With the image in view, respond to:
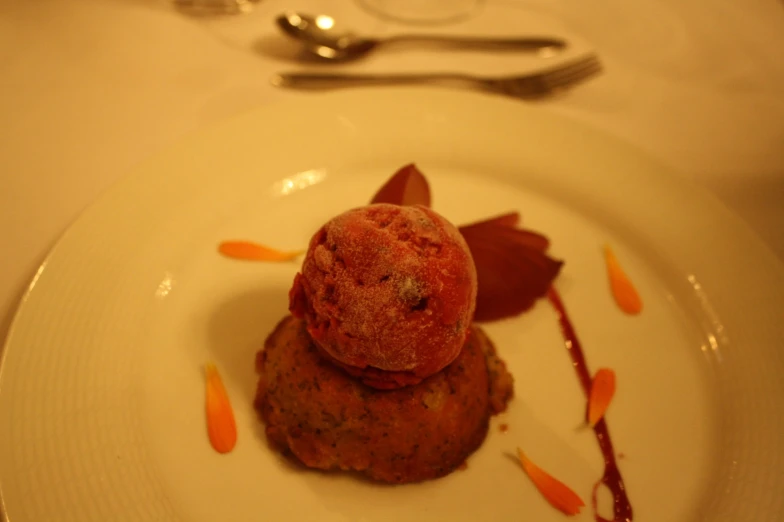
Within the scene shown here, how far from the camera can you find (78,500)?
1036 mm

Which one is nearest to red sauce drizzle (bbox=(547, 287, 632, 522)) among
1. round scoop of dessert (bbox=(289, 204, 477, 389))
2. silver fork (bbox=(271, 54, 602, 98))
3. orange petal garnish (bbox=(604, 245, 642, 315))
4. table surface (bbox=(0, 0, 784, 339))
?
orange petal garnish (bbox=(604, 245, 642, 315))

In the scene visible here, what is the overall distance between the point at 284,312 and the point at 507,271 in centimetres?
60

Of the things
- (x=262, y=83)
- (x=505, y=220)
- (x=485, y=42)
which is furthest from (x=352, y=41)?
(x=505, y=220)

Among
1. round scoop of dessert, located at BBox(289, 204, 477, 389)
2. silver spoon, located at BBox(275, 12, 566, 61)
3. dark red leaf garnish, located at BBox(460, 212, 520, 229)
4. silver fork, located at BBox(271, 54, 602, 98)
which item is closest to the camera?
round scoop of dessert, located at BBox(289, 204, 477, 389)

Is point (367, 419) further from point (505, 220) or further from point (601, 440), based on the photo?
point (505, 220)

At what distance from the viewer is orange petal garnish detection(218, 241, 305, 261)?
5.23ft

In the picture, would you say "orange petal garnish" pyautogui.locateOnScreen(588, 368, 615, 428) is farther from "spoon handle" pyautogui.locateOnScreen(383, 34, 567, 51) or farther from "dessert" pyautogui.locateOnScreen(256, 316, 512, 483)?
"spoon handle" pyautogui.locateOnScreen(383, 34, 567, 51)

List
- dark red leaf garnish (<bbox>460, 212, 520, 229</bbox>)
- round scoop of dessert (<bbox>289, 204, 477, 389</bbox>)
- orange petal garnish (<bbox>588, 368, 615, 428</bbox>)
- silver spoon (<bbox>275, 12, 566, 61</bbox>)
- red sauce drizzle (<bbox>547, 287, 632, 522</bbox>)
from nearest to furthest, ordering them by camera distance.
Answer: round scoop of dessert (<bbox>289, 204, 477, 389</bbox>)
red sauce drizzle (<bbox>547, 287, 632, 522</bbox>)
orange petal garnish (<bbox>588, 368, 615, 428</bbox>)
dark red leaf garnish (<bbox>460, 212, 520, 229</bbox>)
silver spoon (<bbox>275, 12, 566, 61</bbox>)

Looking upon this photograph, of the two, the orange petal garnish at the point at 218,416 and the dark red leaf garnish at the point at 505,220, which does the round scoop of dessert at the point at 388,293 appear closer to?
the orange petal garnish at the point at 218,416

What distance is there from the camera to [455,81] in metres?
2.19

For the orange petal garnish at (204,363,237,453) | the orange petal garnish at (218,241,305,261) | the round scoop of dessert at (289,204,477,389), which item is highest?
the round scoop of dessert at (289,204,477,389)

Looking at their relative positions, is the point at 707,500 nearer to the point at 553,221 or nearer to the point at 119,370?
the point at 553,221

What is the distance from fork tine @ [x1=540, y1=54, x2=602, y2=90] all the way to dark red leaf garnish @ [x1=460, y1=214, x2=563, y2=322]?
2.81 ft

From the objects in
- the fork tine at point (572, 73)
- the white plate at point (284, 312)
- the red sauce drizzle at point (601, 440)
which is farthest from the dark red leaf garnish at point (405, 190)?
the fork tine at point (572, 73)
